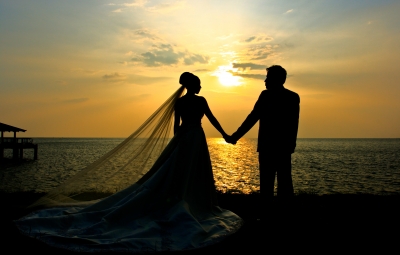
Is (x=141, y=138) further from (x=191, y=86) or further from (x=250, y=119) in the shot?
(x=250, y=119)

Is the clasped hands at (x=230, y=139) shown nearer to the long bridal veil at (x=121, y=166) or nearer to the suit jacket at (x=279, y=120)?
the long bridal veil at (x=121, y=166)

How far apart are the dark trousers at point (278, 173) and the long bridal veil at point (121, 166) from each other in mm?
2393

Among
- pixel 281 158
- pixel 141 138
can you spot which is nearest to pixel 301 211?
pixel 281 158

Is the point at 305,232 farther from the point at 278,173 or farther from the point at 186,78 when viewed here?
the point at 186,78

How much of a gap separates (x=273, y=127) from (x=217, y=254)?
236 cm

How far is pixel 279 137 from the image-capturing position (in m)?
5.84

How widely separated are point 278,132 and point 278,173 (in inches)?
28.0

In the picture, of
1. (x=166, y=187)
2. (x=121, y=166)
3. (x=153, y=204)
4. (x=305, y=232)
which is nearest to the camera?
(x=305, y=232)

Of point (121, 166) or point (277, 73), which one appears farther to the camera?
point (121, 166)

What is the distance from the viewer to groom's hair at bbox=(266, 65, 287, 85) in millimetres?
5793

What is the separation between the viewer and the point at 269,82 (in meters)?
5.87

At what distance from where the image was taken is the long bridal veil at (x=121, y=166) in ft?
23.2

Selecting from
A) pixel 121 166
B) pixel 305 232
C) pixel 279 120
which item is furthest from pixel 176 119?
pixel 305 232

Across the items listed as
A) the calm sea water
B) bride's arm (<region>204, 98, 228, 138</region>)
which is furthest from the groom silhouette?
the calm sea water
